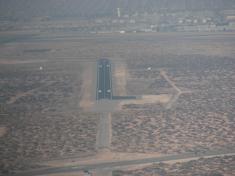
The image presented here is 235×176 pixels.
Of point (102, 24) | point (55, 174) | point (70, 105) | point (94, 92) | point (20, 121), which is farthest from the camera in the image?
point (102, 24)

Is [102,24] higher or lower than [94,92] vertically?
higher

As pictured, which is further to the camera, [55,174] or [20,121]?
[20,121]

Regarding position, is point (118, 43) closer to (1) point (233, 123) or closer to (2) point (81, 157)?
(1) point (233, 123)

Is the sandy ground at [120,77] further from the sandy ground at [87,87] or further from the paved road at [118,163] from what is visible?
the paved road at [118,163]

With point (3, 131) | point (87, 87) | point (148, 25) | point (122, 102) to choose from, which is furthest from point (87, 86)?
point (148, 25)

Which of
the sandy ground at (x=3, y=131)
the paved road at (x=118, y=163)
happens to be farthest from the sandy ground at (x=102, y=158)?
the sandy ground at (x=3, y=131)

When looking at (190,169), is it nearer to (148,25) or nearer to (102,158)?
(102,158)

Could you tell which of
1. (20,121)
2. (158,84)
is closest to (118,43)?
(158,84)

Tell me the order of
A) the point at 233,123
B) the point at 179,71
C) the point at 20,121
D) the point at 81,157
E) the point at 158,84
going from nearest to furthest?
the point at 81,157 → the point at 233,123 → the point at 20,121 → the point at 158,84 → the point at 179,71
